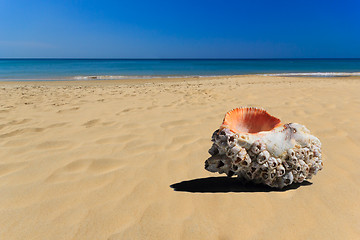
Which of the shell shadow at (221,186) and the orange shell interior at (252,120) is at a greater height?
the orange shell interior at (252,120)

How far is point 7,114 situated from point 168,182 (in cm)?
386

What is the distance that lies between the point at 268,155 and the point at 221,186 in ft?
1.54

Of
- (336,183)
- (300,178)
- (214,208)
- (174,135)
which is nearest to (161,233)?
(214,208)

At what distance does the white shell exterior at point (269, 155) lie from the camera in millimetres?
1635

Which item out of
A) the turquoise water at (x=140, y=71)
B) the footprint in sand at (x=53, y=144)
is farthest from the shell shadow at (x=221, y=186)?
the turquoise water at (x=140, y=71)

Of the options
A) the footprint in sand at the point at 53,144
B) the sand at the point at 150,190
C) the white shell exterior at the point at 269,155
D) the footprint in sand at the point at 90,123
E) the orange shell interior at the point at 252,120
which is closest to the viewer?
the sand at the point at 150,190

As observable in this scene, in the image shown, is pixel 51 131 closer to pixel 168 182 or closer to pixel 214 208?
pixel 168 182

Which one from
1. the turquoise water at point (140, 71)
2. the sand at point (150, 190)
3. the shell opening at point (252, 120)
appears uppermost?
the turquoise water at point (140, 71)

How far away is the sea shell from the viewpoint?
164 cm

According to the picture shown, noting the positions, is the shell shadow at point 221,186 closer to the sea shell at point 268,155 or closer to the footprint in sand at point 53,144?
the sea shell at point 268,155

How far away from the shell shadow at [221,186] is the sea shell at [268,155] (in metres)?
0.07

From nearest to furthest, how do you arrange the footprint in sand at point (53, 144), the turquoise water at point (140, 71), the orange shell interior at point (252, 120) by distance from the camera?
1. the orange shell interior at point (252, 120)
2. the footprint in sand at point (53, 144)
3. the turquoise water at point (140, 71)

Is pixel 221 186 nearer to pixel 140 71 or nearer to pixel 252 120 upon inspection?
pixel 252 120

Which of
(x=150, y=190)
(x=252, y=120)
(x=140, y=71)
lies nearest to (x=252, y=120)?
(x=252, y=120)
